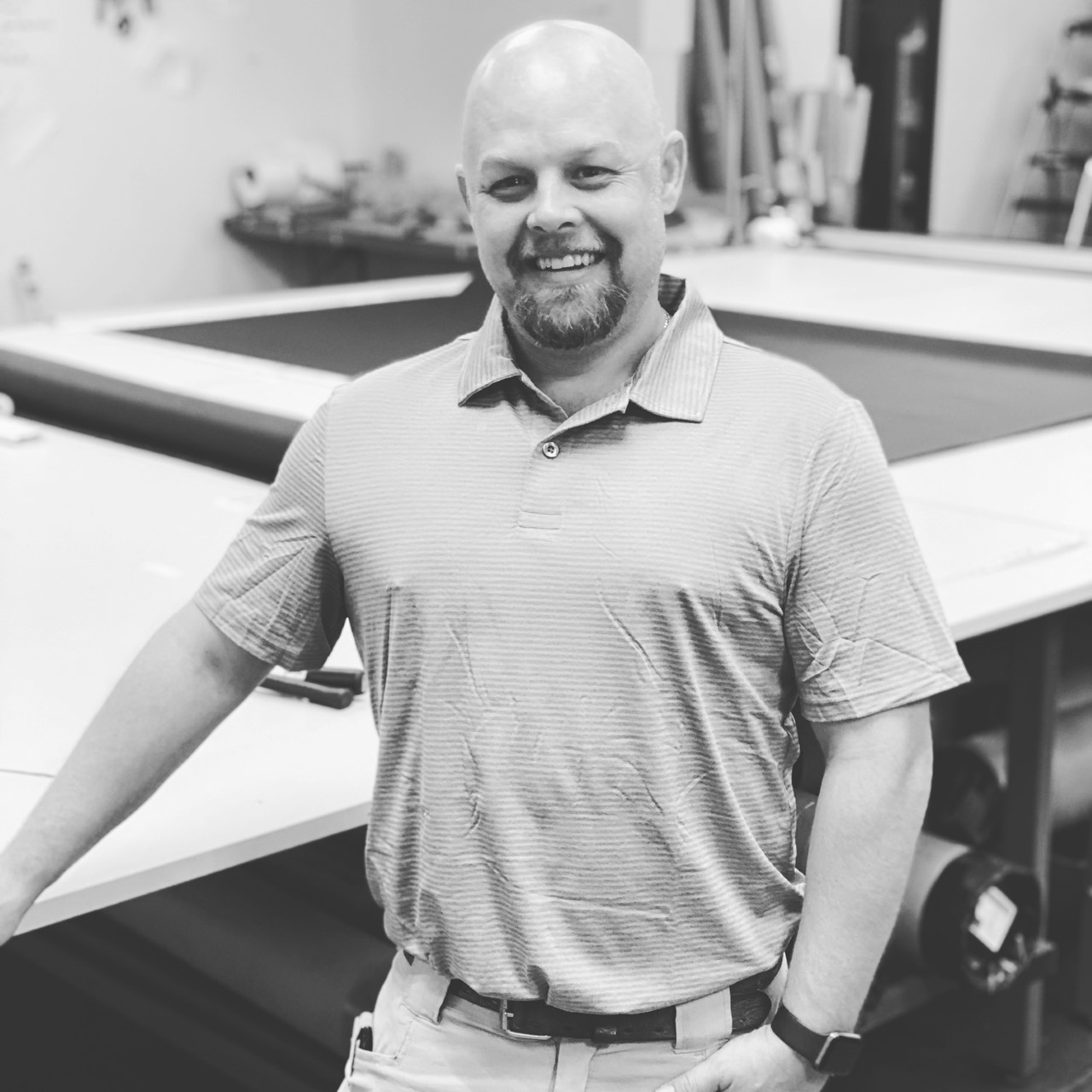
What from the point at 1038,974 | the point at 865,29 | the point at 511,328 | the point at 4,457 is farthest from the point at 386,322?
the point at 865,29

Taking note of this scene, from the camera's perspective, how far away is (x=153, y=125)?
584 cm

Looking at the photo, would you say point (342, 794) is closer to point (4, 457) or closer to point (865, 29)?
point (4, 457)

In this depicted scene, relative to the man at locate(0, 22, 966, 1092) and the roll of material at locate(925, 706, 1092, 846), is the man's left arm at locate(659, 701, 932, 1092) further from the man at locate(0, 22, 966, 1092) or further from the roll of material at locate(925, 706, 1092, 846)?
the roll of material at locate(925, 706, 1092, 846)

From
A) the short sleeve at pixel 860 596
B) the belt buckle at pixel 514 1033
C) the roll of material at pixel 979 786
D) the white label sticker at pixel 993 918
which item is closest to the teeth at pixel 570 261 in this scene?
the short sleeve at pixel 860 596

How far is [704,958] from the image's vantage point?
1.10 metres

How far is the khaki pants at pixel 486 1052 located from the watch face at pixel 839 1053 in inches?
3.1

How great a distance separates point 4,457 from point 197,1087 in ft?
3.61

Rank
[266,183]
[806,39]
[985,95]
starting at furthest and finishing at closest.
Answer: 1. [985,95]
2. [266,183]
3. [806,39]

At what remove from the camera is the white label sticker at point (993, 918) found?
1885 millimetres

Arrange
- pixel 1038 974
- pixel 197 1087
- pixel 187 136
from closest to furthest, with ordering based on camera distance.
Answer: pixel 1038 974, pixel 197 1087, pixel 187 136

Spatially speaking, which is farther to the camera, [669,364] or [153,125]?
[153,125]

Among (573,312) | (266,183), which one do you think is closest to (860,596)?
(573,312)

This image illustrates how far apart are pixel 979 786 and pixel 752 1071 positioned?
1277 mm

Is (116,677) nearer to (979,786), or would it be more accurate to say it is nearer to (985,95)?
(979,786)
